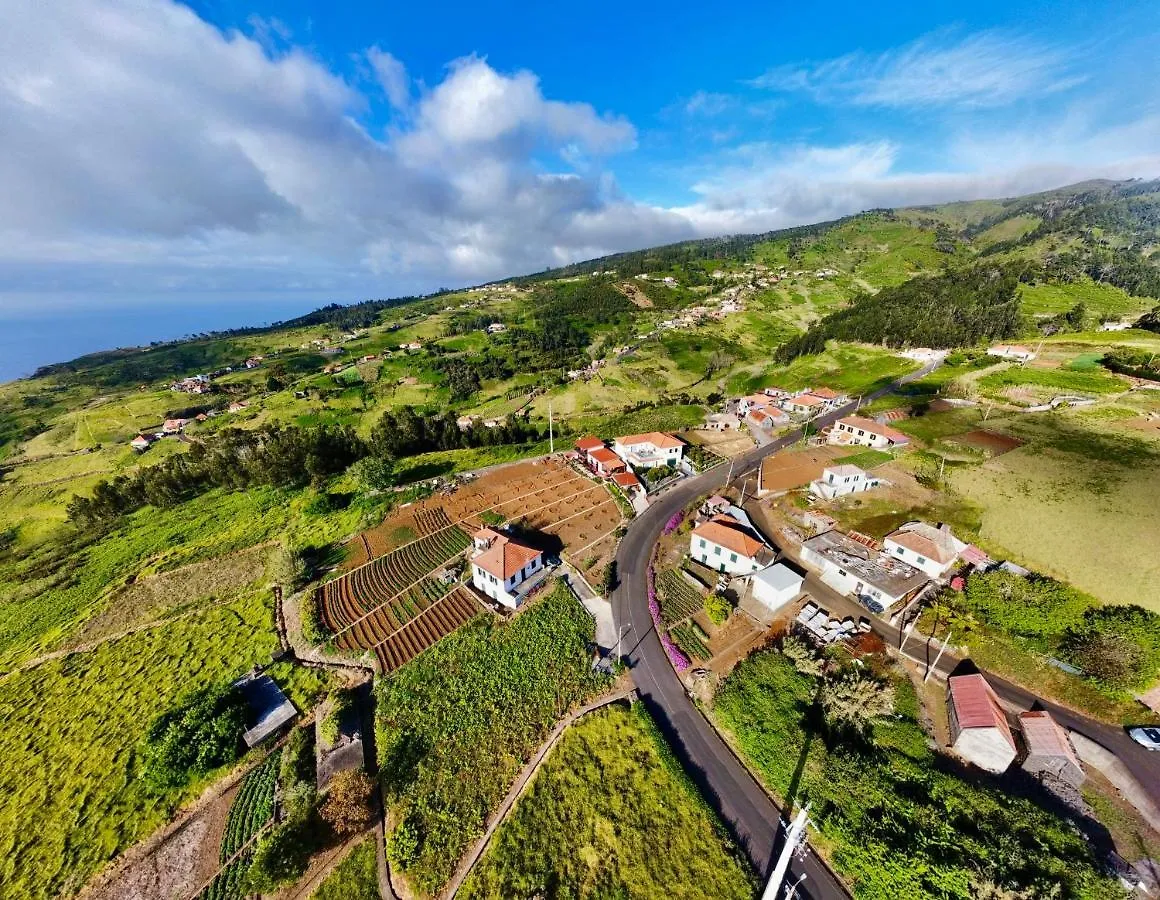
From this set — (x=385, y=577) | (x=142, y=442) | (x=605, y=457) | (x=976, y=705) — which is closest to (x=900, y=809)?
(x=976, y=705)

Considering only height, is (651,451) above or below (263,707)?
below

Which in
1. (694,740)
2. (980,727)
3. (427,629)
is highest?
(427,629)

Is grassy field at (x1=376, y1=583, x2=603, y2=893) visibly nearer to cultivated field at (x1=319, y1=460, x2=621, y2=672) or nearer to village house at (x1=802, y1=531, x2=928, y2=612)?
cultivated field at (x1=319, y1=460, x2=621, y2=672)

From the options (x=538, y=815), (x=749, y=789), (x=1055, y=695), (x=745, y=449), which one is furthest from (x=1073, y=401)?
(x=538, y=815)

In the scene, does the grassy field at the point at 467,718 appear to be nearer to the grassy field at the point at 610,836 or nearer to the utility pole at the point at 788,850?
the grassy field at the point at 610,836

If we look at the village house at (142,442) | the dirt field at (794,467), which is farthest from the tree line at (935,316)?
the village house at (142,442)

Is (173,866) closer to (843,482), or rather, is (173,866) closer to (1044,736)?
(1044,736)
